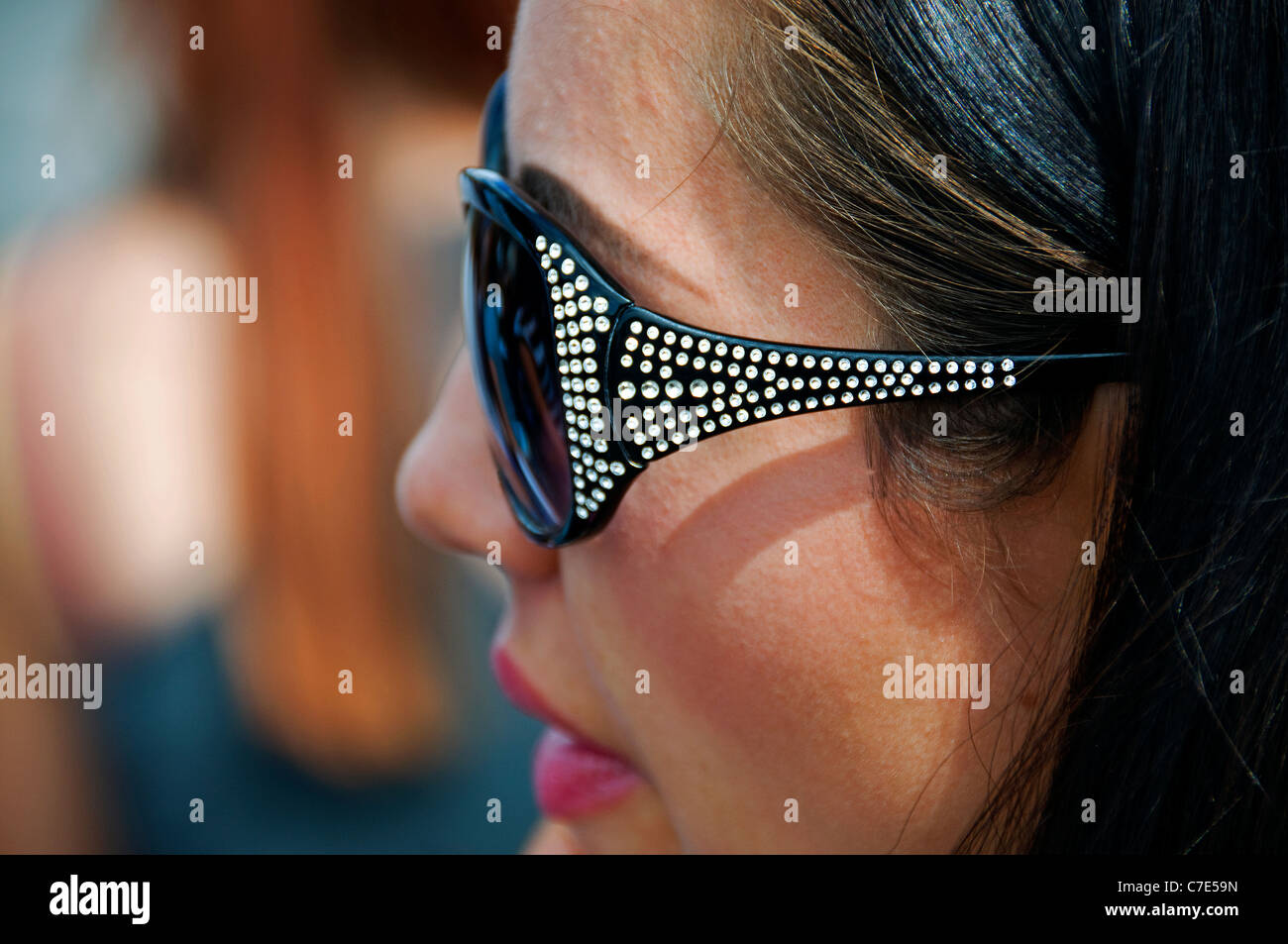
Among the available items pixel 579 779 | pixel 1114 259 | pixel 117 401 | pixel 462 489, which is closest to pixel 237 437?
pixel 117 401

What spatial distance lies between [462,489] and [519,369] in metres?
0.24

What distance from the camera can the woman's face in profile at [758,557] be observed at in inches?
30.1

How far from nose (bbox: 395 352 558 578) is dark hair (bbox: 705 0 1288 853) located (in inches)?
16.5

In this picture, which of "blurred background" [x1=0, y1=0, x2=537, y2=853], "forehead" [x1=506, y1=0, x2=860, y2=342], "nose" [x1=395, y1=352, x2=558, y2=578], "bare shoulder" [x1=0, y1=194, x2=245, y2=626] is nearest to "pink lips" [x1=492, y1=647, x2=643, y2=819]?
"nose" [x1=395, y1=352, x2=558, y2=578]

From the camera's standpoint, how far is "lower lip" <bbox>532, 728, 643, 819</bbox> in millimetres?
1086

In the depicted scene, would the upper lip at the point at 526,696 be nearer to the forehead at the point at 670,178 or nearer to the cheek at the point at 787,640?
the cheek at the point at 787,640

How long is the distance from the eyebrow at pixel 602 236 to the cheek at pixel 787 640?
145 millimetres

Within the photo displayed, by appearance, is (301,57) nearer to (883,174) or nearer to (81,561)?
(81,561)

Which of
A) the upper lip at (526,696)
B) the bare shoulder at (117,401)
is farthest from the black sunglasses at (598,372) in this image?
the bare shoulder at (117,401)

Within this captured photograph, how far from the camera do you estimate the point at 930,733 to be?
0.81m

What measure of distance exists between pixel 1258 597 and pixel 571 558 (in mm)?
563

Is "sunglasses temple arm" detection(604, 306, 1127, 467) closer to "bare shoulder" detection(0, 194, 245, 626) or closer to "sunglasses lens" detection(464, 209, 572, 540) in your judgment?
"sunglasses lens" detection(464, 209, 572, 540)

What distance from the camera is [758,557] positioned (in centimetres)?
80
